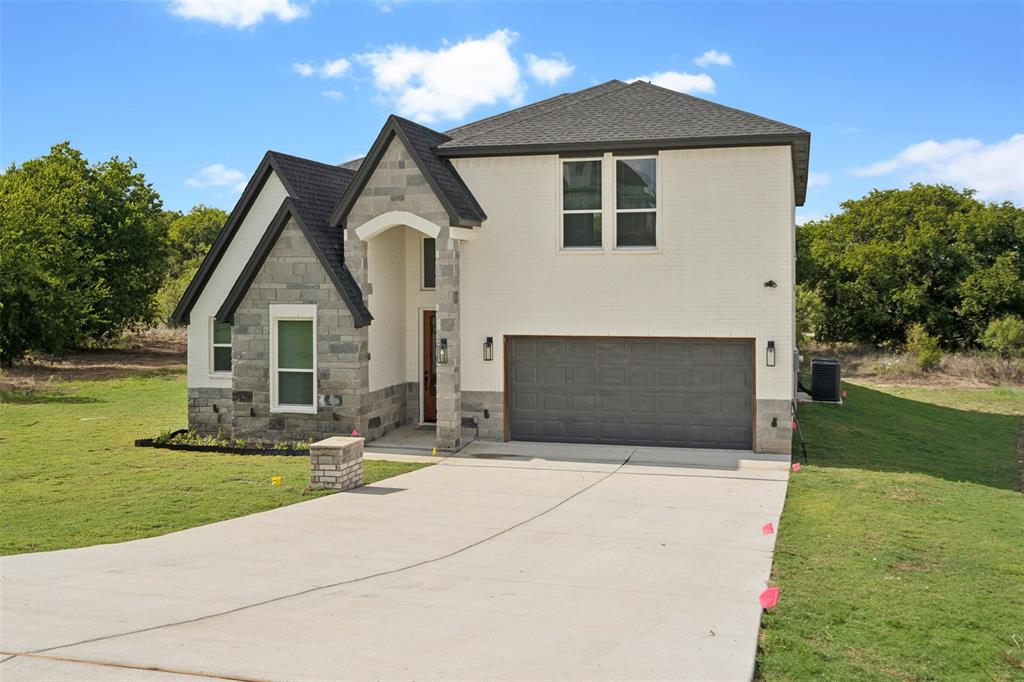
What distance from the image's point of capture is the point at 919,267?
38.0 meters

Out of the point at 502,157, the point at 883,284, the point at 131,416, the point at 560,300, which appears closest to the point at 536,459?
the point at 560,300

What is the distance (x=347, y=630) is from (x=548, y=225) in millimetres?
11409

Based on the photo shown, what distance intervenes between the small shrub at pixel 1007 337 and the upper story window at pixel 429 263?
24.8 m

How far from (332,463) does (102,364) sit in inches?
1040

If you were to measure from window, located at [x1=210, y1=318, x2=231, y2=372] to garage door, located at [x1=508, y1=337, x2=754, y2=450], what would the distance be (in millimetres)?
6181

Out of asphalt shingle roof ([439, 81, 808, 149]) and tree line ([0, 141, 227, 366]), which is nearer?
asphalt shingle roof ([439, 81, 808, 149])

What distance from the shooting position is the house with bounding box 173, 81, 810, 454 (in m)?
16.7

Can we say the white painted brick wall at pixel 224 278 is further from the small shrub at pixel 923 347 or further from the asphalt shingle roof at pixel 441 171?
the small shrub at pixel 923 347

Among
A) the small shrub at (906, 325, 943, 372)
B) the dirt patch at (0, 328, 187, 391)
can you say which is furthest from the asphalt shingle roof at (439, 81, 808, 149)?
the small shrub at (906, 325, 943, 372)

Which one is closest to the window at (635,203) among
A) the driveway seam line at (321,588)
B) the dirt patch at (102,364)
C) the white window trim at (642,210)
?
the white window trim at (642,210)

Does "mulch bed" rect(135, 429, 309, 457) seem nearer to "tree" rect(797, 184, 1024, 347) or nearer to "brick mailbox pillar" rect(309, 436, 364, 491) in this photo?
"brick mailbox pillar" rect(309, 436, 364, 491)

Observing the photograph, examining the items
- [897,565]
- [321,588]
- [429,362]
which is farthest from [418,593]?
[429,362]

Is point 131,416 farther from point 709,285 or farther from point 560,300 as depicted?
point 709,285

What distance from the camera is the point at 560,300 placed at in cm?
1762
